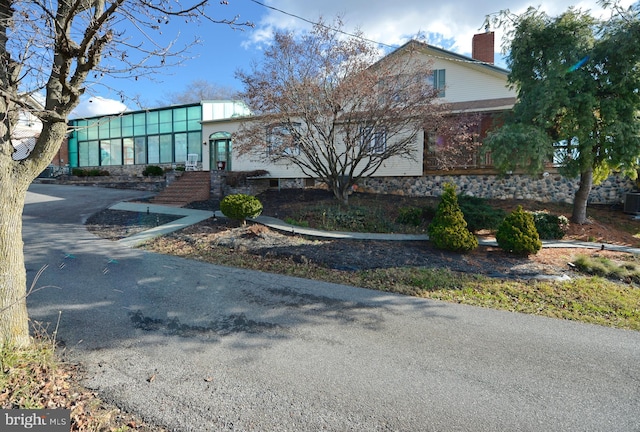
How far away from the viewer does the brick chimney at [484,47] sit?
15906 millimetres

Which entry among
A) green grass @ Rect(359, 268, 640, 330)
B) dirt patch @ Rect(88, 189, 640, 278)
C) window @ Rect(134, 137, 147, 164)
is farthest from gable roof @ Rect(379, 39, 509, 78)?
window @ Rect(134, 137, 147, 164)

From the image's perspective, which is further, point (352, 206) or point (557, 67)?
point (352, 206)

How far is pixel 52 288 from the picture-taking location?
495 centimetres

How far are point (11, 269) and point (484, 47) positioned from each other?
18.8m

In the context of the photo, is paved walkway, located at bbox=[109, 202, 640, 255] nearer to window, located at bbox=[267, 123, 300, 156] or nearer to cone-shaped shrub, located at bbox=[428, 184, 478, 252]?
cone-shaped shrub, located at bbox=[428, 184, 478, 252]

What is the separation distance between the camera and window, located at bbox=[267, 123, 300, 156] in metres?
10.4

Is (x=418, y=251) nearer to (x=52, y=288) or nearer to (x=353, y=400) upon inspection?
(x=353, y=400)

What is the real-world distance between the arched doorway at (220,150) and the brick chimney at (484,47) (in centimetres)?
1357

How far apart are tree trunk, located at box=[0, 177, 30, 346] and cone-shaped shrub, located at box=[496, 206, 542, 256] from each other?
806 centimetres

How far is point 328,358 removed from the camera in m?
3.23

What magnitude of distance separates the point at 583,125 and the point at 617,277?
4258 millimetres

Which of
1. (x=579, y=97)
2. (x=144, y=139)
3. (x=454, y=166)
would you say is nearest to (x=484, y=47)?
(x=454, y=166)

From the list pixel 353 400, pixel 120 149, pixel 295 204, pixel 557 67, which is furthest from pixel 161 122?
pixel 353 400

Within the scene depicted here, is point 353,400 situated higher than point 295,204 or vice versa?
point 295,204
